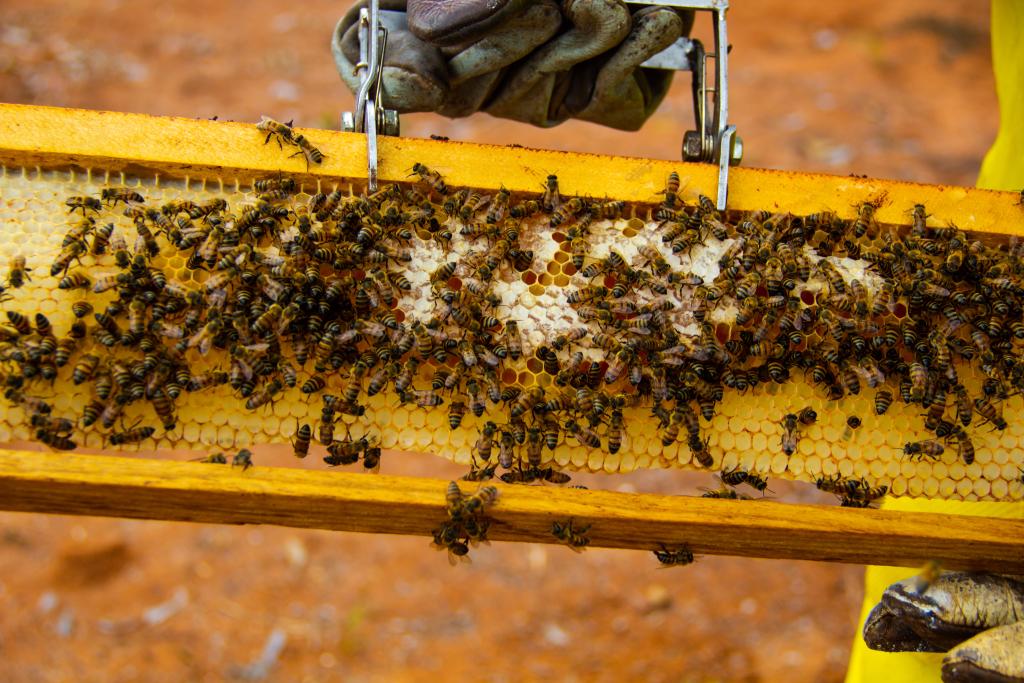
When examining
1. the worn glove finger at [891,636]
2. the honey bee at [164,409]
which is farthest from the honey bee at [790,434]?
the honey bee at [164,409]

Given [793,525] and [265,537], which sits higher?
[793,525]

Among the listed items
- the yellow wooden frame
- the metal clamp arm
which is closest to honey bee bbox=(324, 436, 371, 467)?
the yellow wooden frame

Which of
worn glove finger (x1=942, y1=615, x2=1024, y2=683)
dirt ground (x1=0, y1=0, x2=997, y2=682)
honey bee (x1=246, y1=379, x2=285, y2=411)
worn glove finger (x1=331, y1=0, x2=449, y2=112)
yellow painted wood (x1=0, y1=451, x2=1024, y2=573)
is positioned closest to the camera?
yellow painted wood (x1=0, y1=451, x2=1024, y2=573)

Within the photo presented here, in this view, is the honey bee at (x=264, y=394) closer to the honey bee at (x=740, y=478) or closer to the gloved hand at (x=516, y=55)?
the gloved hand at (x=516, y=55)

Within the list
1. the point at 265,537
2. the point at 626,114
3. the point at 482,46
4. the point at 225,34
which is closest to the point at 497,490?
the point at 482,46

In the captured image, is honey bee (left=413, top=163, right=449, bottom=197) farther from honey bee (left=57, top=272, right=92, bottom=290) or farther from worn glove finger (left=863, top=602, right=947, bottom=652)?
worn glove finger (left=863, top=602, right=947, bottom=652)

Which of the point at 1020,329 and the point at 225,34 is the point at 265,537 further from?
the point at 225,34

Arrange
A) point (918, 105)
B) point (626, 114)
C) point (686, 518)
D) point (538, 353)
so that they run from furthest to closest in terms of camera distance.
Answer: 1. point (918, 105)
2. point (626, 114)
3. point (538, 353)
4. point (686, 518)
